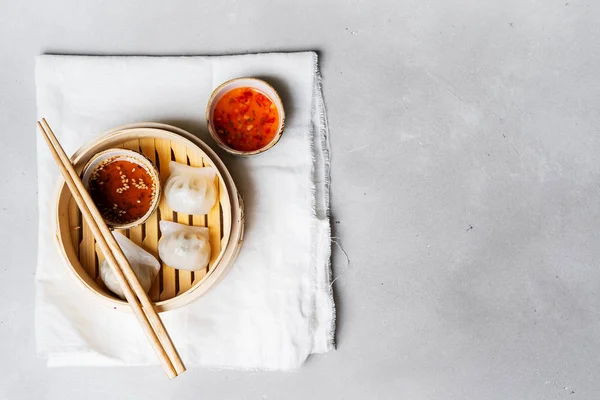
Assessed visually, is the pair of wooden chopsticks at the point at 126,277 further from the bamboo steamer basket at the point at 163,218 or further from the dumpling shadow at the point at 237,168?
the dumpling shadow at the point at 237,168

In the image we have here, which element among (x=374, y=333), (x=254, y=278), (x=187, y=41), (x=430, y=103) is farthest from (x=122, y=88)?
(x=374, y=333)

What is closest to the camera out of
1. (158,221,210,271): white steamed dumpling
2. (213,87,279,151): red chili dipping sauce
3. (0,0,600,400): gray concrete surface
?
(158,221,210,271): white steamed dumpling

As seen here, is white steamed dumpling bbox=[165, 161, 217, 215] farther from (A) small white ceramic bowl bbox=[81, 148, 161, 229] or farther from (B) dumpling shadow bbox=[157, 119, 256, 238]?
(B) dumpling shadow bbox=[157, 119, 256, 238]

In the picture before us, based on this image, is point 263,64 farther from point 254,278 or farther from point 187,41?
point 254,278

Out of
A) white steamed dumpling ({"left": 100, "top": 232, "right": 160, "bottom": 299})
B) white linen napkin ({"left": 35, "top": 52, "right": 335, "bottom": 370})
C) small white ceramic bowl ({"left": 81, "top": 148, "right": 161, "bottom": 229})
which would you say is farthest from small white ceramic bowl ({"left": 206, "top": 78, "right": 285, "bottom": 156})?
white steamed dumpling ({"left": 100, "top": 232, "right": 160, "bottom": 299})

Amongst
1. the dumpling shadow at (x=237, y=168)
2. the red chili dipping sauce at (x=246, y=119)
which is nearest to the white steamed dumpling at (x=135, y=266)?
the dumpling shadow at (x=237, y=168)

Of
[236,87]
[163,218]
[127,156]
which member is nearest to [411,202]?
[236,87]
